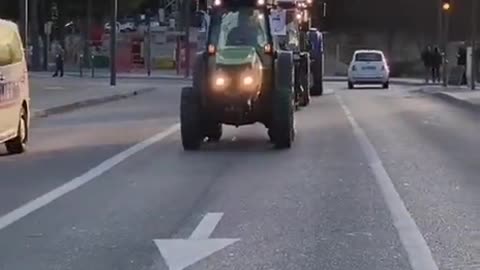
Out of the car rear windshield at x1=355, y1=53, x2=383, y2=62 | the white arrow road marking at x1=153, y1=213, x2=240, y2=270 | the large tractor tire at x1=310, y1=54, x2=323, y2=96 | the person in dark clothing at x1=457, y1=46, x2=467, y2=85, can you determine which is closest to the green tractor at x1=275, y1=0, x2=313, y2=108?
the large tractor tire at x1=310, y1=54, x2=323, y2=96

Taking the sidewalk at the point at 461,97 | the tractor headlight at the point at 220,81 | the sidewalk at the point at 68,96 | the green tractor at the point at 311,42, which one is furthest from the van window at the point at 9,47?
the sidewalk at the point at 461,97

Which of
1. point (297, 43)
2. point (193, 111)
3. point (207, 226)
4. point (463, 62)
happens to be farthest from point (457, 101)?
point (207, 226)

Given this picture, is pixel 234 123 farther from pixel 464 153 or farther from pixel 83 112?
pixel 83 112

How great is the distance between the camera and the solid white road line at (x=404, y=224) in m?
10.5

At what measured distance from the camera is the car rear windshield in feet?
175

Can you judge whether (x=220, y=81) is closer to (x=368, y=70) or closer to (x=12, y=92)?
(x=12, y=92)

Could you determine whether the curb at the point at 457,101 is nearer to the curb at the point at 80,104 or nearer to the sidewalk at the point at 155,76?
the curb at the point at 80,104

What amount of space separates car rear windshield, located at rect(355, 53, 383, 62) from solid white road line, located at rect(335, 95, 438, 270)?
33639mm

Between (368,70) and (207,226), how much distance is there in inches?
1662

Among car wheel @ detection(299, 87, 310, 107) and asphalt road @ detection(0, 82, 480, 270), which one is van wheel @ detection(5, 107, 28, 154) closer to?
asphalt road @ detection(0, 82, 480, 270)

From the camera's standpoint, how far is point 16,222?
1271 cm

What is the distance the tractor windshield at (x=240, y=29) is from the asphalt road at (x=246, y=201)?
179 cm

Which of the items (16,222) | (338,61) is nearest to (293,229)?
(16,222)

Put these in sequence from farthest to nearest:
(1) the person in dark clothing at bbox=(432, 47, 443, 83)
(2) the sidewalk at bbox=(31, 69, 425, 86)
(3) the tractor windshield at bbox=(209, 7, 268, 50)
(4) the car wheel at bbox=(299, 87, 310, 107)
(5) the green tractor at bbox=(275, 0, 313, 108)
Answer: (2) the sidewalk at bbox=(31, 69, 425, 86), (1) the person in dark clothing at bbox=(432, 47, 443, 83), (4) the car wheel at bbox=(299, 87, 310, 107), (5) the green tractor at bbox=(275, 0, 313, 108), (3) the tractor windshield at bbox=(209, 7, 268, 50)
